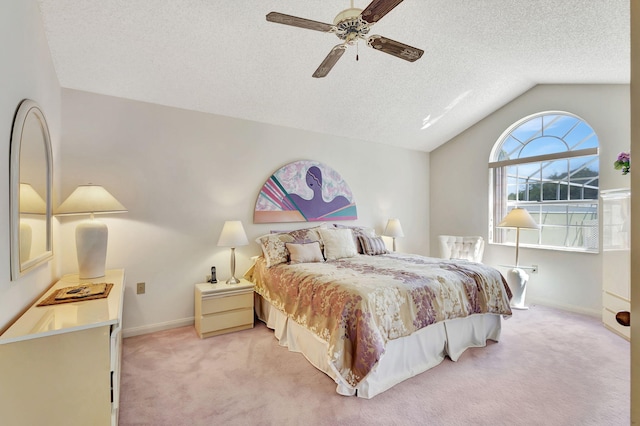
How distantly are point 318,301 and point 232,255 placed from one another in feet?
4.67

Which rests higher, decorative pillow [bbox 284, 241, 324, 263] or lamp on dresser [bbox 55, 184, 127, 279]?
lamp on dresser [bbox 55, 184, 127, 279]

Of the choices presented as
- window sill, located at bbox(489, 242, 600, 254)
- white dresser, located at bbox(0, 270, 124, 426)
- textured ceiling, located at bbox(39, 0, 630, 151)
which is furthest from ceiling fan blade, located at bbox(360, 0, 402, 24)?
window sill, located at bbox(489, 242, 600, 254)

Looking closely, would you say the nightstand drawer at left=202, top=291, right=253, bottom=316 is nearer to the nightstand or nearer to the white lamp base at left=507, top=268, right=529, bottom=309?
the nightstand

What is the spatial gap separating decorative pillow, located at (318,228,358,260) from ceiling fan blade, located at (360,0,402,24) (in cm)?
236

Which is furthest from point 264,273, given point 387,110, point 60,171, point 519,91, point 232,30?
point 519,91

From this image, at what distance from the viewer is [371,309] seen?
2195 millimetres

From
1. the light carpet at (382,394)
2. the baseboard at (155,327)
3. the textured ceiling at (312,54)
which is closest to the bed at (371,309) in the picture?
the light carpet at (382,394)

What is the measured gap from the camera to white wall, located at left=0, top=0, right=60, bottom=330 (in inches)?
56.7

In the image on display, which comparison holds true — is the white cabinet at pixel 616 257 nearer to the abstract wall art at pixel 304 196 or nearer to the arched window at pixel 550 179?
the arched window at pixel 550 179

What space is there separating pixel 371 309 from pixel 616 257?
6.46ft

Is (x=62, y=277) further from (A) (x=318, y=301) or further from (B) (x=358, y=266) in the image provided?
(B) (x=358, y=266)

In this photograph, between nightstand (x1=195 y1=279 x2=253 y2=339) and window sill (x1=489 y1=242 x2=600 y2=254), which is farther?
window sill (x1=489 y1=242 x2=600 y2=254)

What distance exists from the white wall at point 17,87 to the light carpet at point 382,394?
0.95 metres

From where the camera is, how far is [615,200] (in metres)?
2.72
